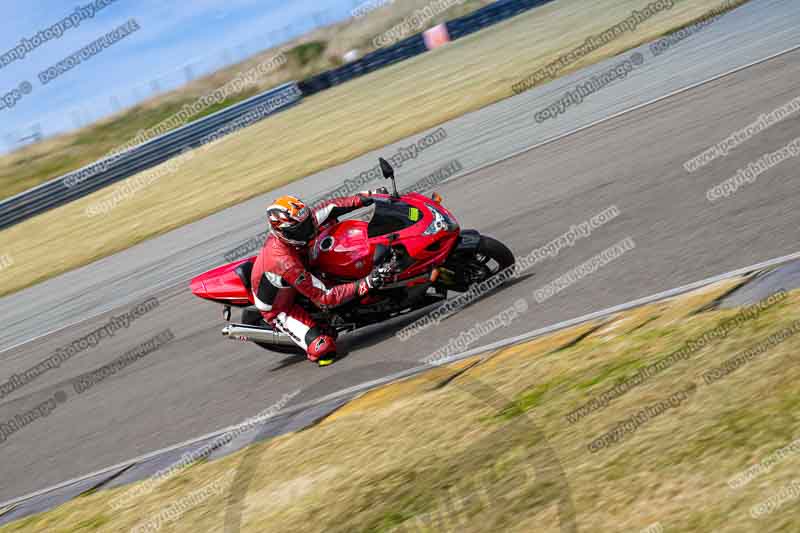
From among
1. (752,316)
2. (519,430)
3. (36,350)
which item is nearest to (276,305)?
(519,430)

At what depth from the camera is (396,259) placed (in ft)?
24.3

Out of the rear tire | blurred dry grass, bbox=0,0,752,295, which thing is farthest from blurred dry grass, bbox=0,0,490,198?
the rear tire

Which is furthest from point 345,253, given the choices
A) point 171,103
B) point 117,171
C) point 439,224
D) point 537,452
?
point 171,103

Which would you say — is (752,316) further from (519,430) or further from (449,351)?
(449,351)

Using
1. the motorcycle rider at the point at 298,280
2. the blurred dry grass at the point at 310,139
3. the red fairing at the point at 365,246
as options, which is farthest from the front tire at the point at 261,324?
the blurred dry grass at the point at 310,139

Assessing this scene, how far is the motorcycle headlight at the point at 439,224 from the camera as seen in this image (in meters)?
7.45

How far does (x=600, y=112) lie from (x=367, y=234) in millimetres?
7545

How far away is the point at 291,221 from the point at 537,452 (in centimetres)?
346

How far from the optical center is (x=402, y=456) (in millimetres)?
4973

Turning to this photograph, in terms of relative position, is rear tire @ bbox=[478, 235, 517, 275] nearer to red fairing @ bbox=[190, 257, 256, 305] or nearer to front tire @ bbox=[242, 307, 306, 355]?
front tire @ bbox=[242, 307, 306, 355]

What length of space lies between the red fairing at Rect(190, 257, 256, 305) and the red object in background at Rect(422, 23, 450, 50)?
35478 mm

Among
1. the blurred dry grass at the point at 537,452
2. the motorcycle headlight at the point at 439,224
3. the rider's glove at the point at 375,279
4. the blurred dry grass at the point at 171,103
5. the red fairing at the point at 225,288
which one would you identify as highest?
the blurred dry grass at the point at 171,103

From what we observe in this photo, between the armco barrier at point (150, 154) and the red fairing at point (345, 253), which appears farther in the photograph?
the armco barrier at point (150, 154)

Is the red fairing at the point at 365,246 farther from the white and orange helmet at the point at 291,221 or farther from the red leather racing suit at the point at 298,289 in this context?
the white and orange helmet at the point at 291,221
